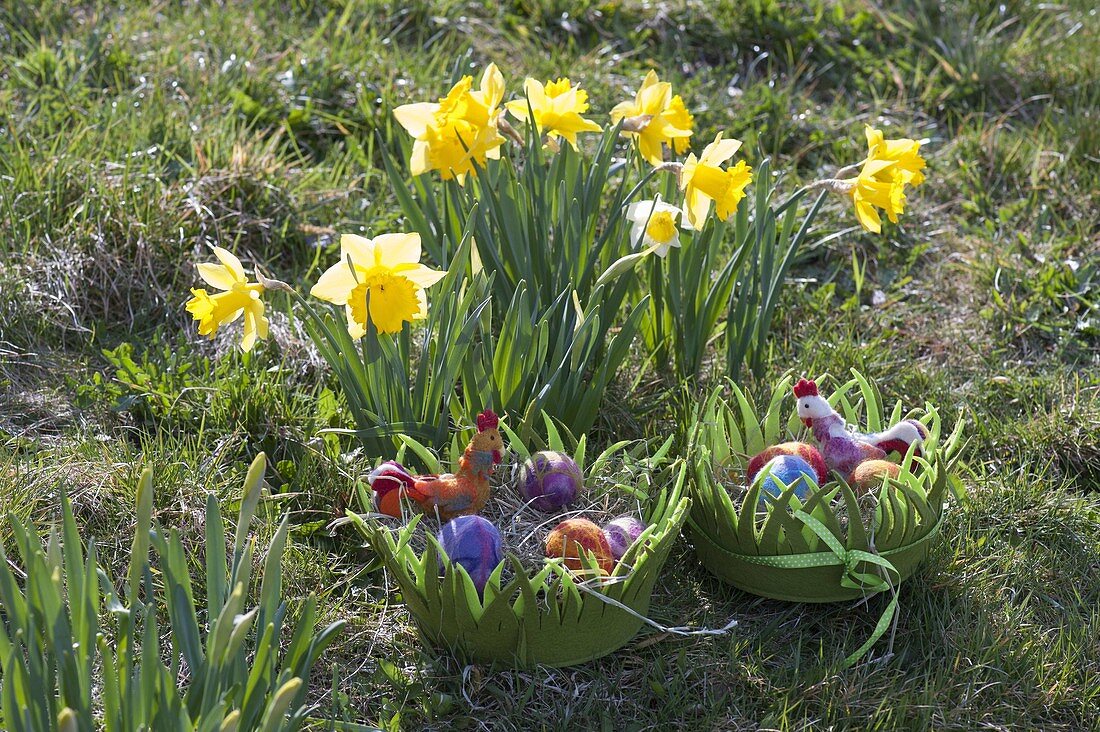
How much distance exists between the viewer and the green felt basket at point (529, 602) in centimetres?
155

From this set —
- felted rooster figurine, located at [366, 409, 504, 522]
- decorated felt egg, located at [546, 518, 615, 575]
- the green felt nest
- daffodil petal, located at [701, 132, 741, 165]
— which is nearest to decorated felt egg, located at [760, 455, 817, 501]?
the green felt nest

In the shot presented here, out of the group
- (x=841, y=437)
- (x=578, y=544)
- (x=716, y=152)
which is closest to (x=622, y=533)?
(x=578, y=544)

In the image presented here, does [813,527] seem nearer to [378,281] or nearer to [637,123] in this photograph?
[378,281]

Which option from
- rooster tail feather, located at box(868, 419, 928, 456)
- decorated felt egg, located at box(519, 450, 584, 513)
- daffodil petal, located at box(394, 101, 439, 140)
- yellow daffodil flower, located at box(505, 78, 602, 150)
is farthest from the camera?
yellow daffodil flower, located at box(505, 78, 602, 150)

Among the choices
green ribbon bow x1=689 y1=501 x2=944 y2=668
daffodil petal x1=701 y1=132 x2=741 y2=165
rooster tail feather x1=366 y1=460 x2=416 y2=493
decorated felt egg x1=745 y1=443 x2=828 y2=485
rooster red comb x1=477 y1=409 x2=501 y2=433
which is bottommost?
green ribbon bow x1=689 y1=501 x2=944 y2=668

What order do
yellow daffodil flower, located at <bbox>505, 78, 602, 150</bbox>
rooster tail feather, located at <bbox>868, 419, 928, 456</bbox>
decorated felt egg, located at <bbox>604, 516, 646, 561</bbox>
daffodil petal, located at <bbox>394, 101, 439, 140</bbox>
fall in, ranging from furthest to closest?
yellow daffodil flower, located at <bbox>505, 78, 602, 150</bbox>, daffodil petal, located at <bbox>394, 101, 439, 140</bbox>, rooster tail feather, located at <bbox>868, 419, 928, 456</bbox>, decorated felt egg, located at <bbox>604, 516, 646, 561</bbox>

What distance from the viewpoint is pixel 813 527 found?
5.51 feet

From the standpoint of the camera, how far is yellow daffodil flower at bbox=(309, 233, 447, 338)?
1.70 metres

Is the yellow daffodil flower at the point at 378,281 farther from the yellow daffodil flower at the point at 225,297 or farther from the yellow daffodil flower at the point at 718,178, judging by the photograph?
the yellow daffodil flower at the point at 718,178

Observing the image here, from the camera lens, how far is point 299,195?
9.55 feet

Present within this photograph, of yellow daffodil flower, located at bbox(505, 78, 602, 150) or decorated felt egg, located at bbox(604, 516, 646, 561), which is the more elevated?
yellow daffodil flower, located at bbox(505, 78, 602, 150)

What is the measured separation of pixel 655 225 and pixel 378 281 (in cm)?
58

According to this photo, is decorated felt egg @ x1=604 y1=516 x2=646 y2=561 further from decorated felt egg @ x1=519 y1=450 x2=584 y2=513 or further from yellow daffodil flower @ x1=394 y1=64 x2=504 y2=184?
yellow daffodil flower @ x1=394 y1=64 x2=504 y2=184

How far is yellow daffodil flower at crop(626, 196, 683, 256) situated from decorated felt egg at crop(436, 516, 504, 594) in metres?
0.65
